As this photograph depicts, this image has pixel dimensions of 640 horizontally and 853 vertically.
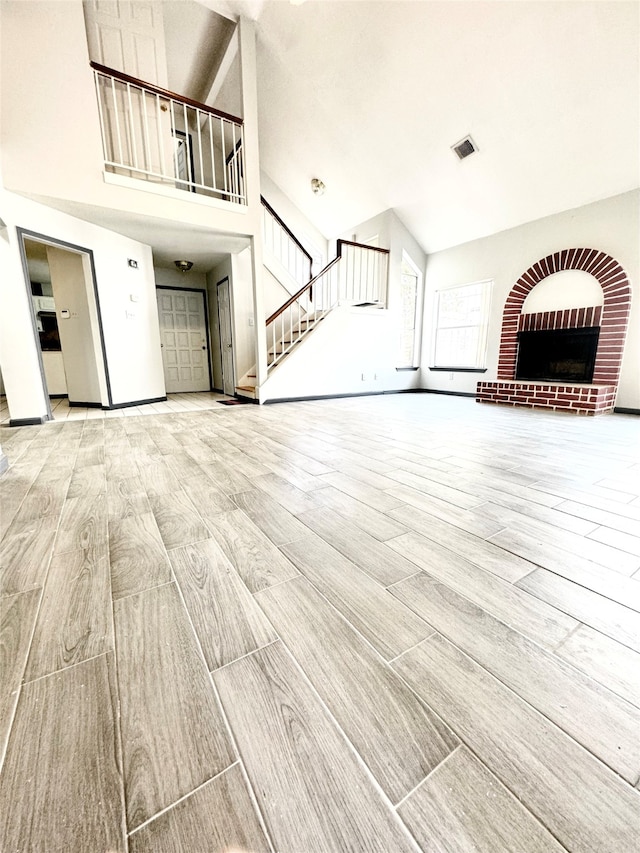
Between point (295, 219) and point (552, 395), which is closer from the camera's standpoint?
point (552, 395)

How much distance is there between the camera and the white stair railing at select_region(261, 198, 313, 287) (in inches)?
225

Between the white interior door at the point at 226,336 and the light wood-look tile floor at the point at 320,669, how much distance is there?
4326 mm

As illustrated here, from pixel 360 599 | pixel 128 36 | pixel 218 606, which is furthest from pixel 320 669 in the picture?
pixel 128 36

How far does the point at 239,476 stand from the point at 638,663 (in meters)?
1.74

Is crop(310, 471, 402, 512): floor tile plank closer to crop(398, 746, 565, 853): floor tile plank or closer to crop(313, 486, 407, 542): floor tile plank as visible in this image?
crop(313, 486, 407, 542): floor tile plank

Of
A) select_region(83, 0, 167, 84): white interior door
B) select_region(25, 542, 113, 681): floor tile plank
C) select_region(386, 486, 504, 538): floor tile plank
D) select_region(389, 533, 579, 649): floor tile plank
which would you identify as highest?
select_region(83, 0, 167, 84): white interior door

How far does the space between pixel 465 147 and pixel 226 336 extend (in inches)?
171

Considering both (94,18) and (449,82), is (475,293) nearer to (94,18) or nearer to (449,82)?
(449,82)

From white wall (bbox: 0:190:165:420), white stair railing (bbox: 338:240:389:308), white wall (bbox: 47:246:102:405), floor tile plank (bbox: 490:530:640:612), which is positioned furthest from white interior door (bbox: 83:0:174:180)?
floor tile plank (bbox: 490:530:640:612)

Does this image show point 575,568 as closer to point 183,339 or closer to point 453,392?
point 453,392

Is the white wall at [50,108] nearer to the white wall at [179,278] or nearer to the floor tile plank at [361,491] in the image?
the white wall at [179,278]

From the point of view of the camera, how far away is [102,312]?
4223 millimetres

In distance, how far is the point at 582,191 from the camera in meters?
4.12

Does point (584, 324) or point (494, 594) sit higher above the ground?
point (584, 324)
